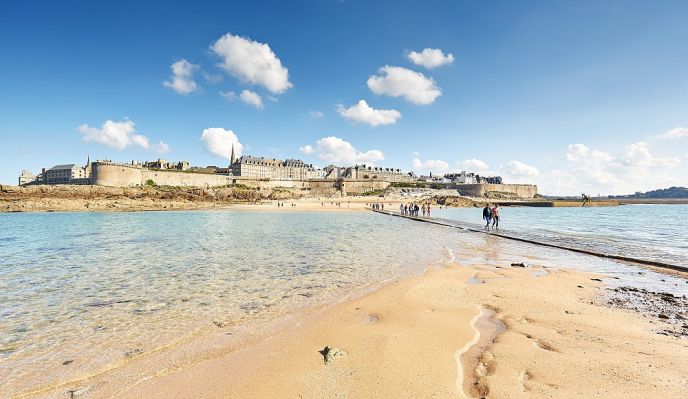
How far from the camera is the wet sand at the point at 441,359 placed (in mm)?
3646

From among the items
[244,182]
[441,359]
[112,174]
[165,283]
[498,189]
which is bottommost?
[165,283]

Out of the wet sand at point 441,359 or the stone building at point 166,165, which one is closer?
the wet sand at point 441,359

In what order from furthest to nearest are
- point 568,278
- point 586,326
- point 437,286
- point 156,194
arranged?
point 156,194 < point 568,278 < point 437,286 < point 586,326

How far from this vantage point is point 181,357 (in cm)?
462

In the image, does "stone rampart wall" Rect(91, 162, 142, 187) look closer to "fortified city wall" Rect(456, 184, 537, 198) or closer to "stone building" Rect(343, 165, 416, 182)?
"stone building" Rect(343, 165, 416, 182)

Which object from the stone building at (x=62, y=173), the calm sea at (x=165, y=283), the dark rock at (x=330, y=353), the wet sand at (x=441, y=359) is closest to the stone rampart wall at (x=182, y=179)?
the stone building at (x=62, y=173)

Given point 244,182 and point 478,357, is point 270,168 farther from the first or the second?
point 478,357

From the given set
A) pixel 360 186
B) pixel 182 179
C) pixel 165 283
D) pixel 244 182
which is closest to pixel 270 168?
pixel 244 182

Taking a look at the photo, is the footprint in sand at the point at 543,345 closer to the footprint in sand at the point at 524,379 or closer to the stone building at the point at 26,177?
the footprint in sand at the point at 524,379

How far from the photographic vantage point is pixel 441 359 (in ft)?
14.3

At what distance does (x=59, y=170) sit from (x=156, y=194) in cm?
6039

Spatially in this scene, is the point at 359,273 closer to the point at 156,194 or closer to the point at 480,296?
the point at 480,296

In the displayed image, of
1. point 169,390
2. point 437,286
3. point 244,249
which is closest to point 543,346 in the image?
point 437,286

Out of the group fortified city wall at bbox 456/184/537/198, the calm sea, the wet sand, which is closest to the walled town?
fortified city wall at bbox 456/184/537/198
